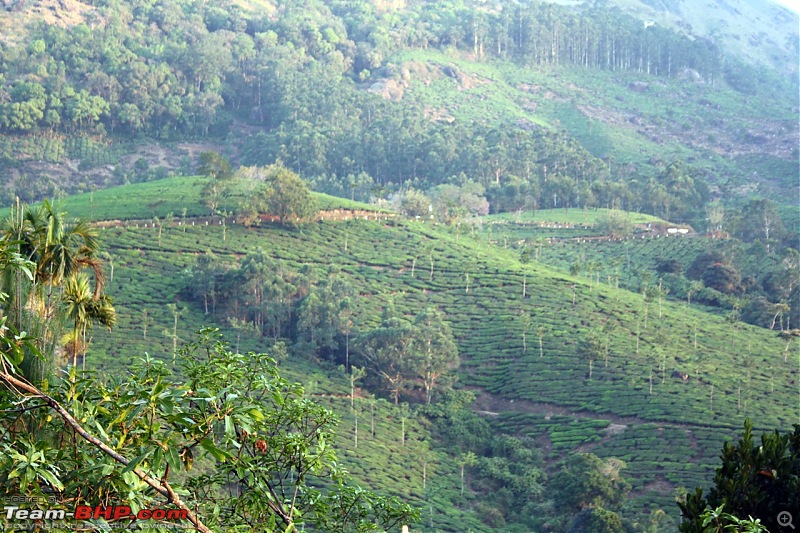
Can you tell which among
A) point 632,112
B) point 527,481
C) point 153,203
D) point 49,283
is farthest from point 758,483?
point 632,112

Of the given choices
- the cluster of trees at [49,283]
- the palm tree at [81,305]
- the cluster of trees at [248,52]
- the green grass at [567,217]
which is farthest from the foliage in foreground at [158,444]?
the cluster of trees at [248,52]

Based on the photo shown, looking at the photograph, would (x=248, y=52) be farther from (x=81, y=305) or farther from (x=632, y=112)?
(x=81, y=305)

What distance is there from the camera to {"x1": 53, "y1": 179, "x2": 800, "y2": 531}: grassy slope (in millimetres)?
52625

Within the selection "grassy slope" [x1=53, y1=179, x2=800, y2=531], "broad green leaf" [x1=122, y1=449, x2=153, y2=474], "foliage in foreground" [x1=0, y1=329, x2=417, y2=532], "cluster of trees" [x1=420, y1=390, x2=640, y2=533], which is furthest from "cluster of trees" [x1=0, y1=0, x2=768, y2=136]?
"broad green leaf" [x1=122, y1=449, x2=153, y2=474]

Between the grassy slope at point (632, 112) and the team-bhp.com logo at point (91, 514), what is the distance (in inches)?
4890

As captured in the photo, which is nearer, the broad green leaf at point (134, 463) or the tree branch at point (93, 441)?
the broad green leaf at point (134, 463)

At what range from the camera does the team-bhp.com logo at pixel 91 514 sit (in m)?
8.55

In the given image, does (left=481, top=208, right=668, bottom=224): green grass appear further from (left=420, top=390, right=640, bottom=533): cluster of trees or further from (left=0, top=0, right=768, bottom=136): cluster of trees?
(left=420, top=390, right=640, bottom=533): cluster of trees

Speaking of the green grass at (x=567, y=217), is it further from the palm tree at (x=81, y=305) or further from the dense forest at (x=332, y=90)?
the palm tree at (x=81, y=305)

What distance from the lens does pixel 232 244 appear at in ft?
249

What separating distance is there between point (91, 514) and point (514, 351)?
189ft

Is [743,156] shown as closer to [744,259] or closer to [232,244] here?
[744,259]

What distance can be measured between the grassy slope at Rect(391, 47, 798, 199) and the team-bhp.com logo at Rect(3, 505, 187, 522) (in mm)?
124205

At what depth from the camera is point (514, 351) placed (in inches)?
2579
